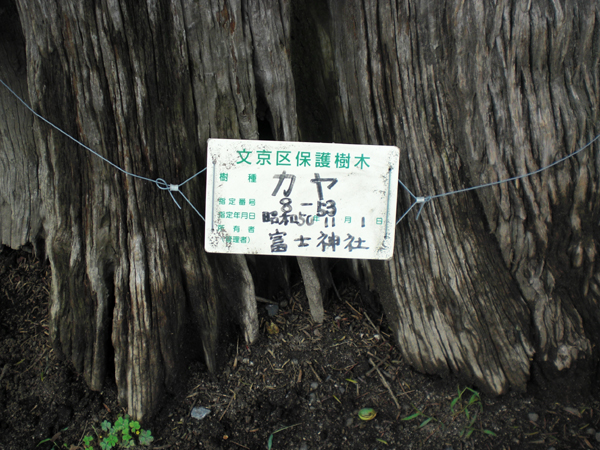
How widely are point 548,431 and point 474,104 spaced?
179 cm

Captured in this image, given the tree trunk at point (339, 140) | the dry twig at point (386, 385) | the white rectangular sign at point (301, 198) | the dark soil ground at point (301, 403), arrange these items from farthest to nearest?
1. the dry twig at point (386, 385)
2. the dark soil ground at point (301, 403)
3. the white rectangular sign at point (301, 198)
4. the tree trunk at point (339, 140)

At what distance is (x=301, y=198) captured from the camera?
6.81 ft

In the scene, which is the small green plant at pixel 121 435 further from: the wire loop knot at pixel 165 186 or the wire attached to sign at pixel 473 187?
the wire attached to sign at pixel 473 187

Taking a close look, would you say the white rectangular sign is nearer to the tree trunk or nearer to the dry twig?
the tree trunk

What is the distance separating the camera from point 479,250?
2.13m

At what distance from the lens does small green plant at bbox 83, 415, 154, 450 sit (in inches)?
85.3

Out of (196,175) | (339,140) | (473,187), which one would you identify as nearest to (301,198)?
(339,140)

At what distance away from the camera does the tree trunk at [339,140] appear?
74.8 inches

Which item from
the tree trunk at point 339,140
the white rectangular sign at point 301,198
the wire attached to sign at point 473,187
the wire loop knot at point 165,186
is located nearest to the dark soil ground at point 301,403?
the tree trunk at point 339,140

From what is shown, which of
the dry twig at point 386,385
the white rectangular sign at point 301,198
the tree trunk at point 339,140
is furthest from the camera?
the dry twig at point 386,385

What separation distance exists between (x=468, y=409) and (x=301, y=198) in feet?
5.04

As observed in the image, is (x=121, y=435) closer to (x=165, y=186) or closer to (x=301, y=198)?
(x=165, y=186)

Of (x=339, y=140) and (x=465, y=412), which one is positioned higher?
(x=339, y=140)

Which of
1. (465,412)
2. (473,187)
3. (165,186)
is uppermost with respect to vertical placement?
(165,186)
